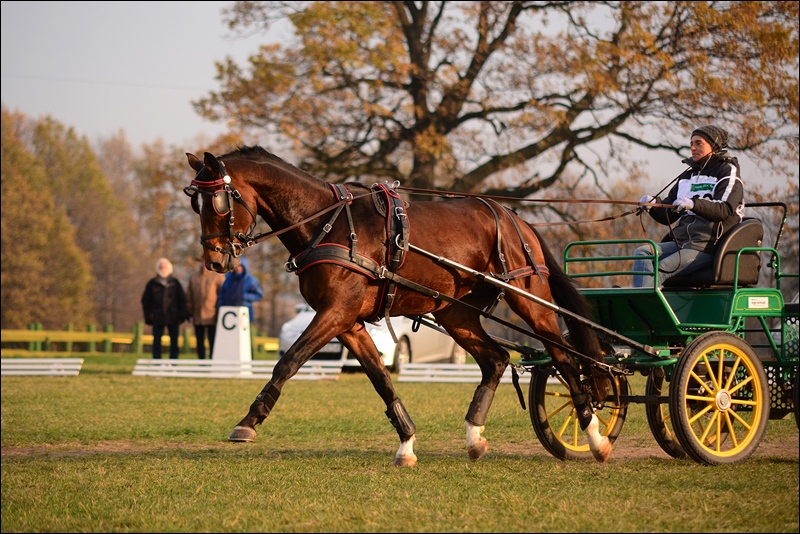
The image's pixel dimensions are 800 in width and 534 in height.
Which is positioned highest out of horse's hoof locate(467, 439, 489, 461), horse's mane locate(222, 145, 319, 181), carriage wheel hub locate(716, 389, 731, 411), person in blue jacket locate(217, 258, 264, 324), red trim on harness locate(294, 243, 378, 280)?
horse's mane locate(222, 145, 319, 181)

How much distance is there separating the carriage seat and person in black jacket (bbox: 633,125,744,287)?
0.09 m

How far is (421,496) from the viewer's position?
17.7 ft

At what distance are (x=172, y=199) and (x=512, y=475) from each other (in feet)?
99.1

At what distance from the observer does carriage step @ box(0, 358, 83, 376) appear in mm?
16984

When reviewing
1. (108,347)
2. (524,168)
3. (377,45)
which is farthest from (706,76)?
(108,347)

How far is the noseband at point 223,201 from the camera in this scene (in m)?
6.47

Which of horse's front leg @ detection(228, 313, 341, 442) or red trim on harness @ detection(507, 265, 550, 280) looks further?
red trim on harness @ detection(507, 265, 550, 280)

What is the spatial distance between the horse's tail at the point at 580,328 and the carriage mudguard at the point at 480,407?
81cm

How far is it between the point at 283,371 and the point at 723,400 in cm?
317

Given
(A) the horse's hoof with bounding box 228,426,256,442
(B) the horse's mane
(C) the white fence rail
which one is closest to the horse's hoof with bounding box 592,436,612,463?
(A) the horse's hoof with bounding box 228,426,256,442

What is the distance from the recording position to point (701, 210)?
7004 millimetres

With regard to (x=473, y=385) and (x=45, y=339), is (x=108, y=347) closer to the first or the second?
(x=45, y=339)

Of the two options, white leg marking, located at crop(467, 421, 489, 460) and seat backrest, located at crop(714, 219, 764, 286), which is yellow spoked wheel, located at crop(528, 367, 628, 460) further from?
seat backrest, located at crop(714, 219, 764, 286)

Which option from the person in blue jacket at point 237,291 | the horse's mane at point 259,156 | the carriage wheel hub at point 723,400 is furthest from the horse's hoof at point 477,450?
the person in blue jacket at point 237,291
